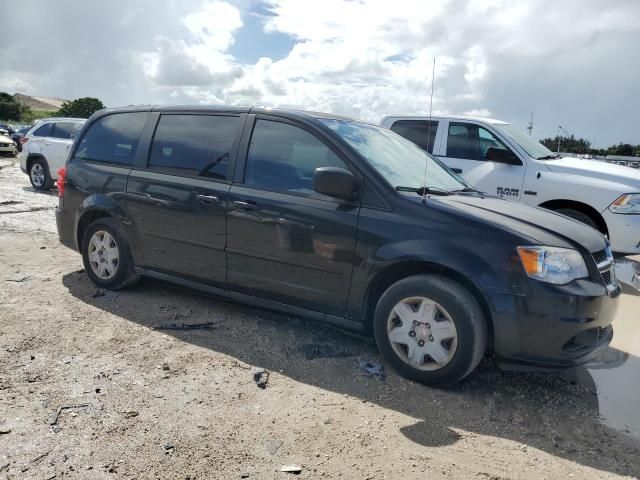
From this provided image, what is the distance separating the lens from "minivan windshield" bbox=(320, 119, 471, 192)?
4027 mm

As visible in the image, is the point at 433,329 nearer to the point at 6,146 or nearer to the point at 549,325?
the point at 549,325

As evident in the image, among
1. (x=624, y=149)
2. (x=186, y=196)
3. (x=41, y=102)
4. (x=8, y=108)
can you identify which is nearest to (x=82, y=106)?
(x=8, y=108)

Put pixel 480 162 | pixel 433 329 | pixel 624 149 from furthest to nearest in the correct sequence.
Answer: pixel 624 149
pixel 480 162
pixel 433 329

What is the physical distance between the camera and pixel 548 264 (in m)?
3.30

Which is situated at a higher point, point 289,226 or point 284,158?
point 284,158

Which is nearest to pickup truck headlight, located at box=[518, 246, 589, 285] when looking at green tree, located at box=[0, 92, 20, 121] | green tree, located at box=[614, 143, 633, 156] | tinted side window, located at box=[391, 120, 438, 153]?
tinted side window, located at box=[391, 120, 438, 153]

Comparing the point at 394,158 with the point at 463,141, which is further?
the point at 463,141

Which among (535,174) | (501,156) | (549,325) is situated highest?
(501,156)

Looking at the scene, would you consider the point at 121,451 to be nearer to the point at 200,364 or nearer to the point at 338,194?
the point at 200,364

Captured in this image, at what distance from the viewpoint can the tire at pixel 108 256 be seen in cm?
511

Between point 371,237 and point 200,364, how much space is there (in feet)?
4.84

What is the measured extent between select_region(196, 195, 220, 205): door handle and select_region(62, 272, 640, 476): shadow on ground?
39.8 inches

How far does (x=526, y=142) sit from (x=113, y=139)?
5.46m

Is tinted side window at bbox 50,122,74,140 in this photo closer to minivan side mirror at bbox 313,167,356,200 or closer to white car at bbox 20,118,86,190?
white car at bbox 20,118,86,190
